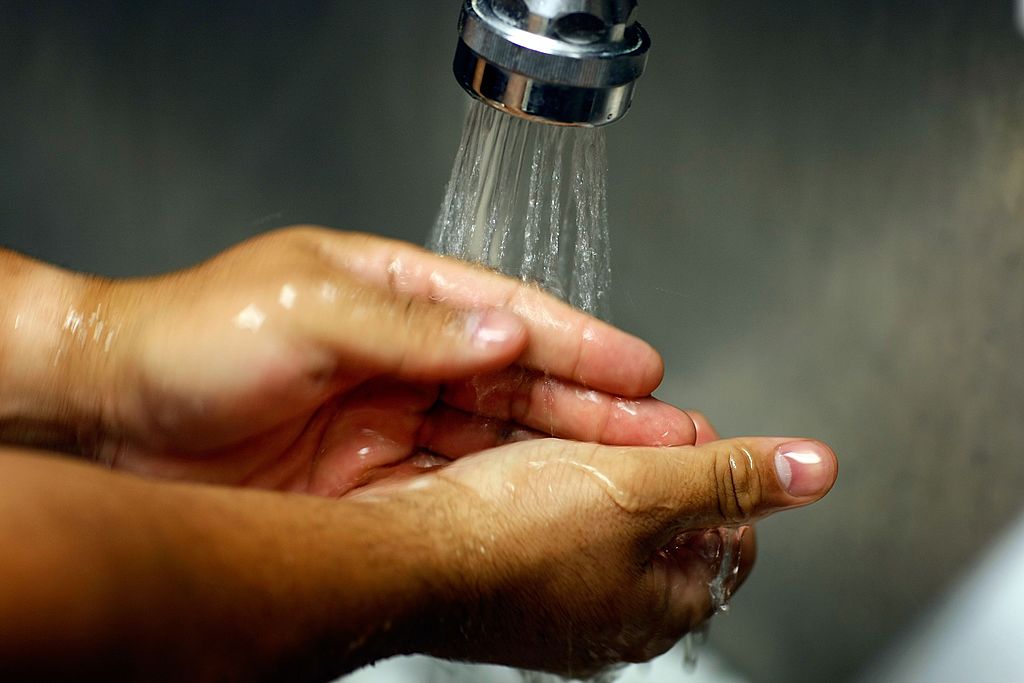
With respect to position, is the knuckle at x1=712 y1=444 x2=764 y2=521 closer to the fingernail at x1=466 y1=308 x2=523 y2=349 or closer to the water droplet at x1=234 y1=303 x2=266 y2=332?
the fingernail at x1=466 y1=308 x2=523 y2=349

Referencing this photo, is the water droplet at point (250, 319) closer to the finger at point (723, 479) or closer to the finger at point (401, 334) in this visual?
the finger at point (401, 334)

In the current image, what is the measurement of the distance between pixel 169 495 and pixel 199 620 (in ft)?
0.19

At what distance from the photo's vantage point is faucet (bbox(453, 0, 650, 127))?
18.2 inches

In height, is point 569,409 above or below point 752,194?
below

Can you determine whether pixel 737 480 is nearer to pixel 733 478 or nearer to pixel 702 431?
pixel 733 478

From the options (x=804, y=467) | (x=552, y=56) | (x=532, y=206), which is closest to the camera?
(x=552, y=56)

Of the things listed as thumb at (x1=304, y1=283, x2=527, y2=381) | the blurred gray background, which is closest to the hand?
thumb at (x1=304, y1=283, x2=527, y2=381)

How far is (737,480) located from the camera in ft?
1.98

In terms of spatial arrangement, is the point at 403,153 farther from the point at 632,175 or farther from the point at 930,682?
the point at 930,682

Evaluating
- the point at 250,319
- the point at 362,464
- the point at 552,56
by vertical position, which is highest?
the point at 552,56

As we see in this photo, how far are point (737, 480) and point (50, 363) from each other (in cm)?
44

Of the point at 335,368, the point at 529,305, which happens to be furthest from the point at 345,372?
the point at 529,305

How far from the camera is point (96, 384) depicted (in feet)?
→ 2.29

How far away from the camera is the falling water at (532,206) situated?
1.97 feet
